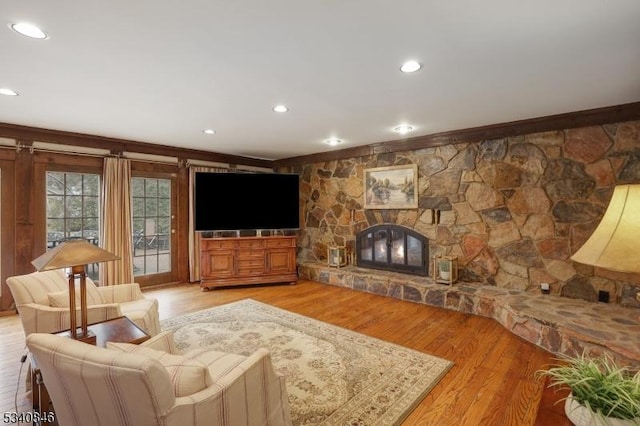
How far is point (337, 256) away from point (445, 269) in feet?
6.16

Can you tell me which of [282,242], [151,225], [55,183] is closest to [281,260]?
[282,242]

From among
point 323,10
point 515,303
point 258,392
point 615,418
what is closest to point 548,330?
point 515,303

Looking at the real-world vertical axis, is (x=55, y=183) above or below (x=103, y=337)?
above

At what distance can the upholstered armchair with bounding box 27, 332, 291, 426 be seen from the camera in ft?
3.51

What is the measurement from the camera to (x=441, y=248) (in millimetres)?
4613

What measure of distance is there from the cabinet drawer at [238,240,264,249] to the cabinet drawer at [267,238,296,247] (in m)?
0.14

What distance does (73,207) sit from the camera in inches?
178

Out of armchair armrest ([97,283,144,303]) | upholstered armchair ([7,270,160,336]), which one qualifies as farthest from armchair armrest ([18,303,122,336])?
armchair armrest ([97,283,144,303])

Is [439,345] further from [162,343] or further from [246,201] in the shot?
[246,201]

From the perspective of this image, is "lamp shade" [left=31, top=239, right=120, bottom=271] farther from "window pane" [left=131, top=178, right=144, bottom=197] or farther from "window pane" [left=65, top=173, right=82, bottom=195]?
"window pane" [left=131, top=178, right=144, bottom=197]

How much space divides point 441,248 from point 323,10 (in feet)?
12.4

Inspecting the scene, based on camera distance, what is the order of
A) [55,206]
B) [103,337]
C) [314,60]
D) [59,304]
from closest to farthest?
[103,337] → [314,60] → [59,304] → [55,206]

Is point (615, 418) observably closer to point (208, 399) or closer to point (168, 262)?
point (208, 399)

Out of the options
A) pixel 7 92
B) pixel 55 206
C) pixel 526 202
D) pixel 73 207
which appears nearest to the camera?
pixel 7 92
